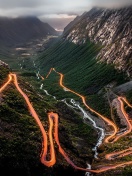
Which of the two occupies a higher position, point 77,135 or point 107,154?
point 77,135

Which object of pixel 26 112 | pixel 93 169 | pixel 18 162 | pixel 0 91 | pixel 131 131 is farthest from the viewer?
pixel 131 131

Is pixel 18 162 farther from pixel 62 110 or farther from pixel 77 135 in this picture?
pixel 62 110

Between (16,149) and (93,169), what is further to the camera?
(93,169)

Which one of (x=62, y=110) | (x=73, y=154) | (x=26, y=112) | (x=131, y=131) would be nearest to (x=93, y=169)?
(x=73, y=154)

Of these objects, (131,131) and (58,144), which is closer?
(58,144)

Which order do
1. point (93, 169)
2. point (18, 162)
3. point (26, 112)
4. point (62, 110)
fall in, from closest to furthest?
point (18, 162) < point (93, 169) < point (26, 112) < point (62, 110)

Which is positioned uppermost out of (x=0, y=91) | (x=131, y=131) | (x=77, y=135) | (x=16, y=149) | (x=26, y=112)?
(x=0, y=91)

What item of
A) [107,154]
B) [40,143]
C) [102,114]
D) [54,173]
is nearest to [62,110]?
[102,114]

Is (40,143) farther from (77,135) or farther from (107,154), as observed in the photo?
(77,135)

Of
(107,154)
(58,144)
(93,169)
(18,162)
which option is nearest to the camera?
(18,162)
